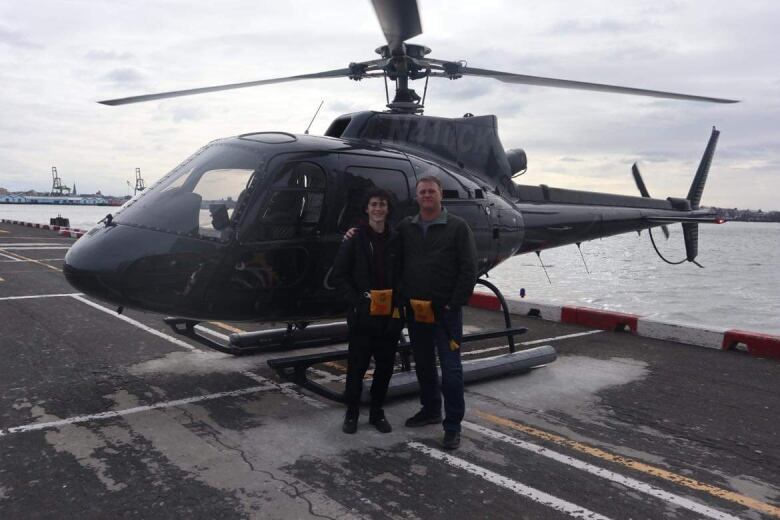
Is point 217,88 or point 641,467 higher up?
point 217,88

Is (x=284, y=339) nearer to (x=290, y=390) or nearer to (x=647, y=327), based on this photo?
(x=290, y=390)

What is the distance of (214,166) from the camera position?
18.1 ft

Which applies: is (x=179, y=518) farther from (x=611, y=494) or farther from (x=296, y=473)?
(x=611, y=494)

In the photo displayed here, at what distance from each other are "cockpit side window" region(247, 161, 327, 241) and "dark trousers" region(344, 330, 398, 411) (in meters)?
1.14

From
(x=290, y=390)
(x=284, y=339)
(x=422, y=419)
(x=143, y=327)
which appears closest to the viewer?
(x=422, y=419)

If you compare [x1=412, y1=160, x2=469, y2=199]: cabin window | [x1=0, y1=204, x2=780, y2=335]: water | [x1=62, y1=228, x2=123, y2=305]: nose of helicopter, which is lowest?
[x1=0, y1=204, x2=780, y2=335]: water

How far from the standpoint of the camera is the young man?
4734 millimetres

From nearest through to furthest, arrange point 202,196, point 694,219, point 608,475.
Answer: point 608,475 < point 202,196 < point 694,219

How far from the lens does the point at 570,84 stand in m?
7.80

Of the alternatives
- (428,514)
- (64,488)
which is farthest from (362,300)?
(64,488)

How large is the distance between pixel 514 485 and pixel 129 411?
348cm

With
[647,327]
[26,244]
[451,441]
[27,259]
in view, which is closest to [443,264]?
[451,441]

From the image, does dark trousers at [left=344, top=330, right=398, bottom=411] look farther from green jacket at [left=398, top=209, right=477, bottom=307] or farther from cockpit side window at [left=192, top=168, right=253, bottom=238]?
cockpit side window at [left=192, top=168, right=253, bottom=238]

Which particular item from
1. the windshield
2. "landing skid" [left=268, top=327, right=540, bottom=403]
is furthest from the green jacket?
the windshield
